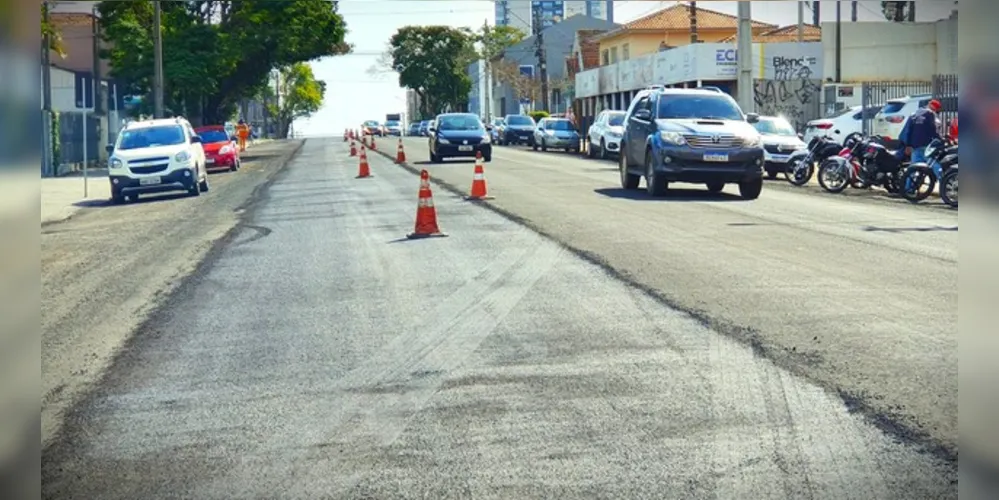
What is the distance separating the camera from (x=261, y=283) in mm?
13930

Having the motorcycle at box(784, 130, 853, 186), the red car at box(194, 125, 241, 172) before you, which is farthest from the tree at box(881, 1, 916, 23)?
the red car at box(194, 125, 241, 172)

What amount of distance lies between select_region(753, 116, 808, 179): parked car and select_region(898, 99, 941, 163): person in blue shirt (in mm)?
7398

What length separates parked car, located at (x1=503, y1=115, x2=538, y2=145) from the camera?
71000mm

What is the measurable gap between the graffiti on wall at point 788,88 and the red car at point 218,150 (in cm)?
2017

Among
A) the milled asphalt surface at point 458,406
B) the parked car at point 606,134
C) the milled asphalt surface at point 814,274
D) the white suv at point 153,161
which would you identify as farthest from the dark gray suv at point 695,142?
the parked car at point 606,134

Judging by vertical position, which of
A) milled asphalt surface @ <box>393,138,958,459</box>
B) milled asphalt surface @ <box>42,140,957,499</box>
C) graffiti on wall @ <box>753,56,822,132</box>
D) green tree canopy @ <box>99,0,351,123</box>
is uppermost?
green tree canopy @ <box>99,0,351,123</box>

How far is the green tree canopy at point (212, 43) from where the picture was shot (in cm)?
5299

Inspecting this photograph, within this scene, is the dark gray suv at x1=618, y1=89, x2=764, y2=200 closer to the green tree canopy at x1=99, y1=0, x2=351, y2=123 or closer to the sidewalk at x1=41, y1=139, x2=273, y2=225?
the sidewalk at x1=41, y1=139, x2=273, y2=225

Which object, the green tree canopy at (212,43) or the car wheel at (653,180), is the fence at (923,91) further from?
the green tree canopy at (212,43)

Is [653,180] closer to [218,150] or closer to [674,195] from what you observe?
[674,195]

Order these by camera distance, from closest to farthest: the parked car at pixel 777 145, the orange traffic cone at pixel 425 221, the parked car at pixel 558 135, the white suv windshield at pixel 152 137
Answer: the orange traffic cone at pixel 425 221
the white suv windshield at pixel 152 137
the parked car at pixel 777 145
the parked car at pixel 558 135

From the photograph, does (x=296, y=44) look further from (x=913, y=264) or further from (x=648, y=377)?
(x=648, y=377)

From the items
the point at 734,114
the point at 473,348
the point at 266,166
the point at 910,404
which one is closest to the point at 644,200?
the point at 734,114

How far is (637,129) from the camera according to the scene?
1013 inches
